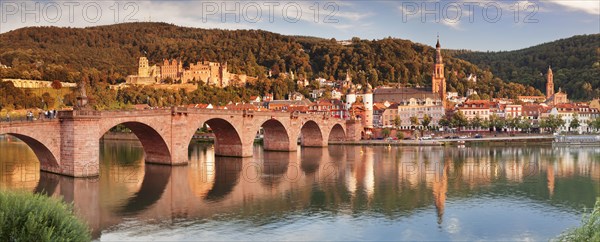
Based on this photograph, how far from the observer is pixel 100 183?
2538cm

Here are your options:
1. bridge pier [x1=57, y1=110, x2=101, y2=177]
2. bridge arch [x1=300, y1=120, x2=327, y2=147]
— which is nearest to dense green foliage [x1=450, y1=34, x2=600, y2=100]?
bridge arch [x1=300, y1=120, x2=327, y2=147]

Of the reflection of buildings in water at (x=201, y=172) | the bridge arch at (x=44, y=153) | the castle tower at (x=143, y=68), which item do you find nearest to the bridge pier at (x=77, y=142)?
the bridge arch at (x=44, y=153)

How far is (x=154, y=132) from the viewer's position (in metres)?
30.8

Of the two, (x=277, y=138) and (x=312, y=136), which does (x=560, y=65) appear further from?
(x=277, y=138)

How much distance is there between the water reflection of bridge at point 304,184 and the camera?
2108 centimetres

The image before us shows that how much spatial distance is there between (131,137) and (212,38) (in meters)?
76.5

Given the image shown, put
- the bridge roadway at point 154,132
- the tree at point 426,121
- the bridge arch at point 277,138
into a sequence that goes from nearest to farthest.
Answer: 1. the bridge roadway at point 154,132
2. the bridge arch at point 277,138
3. the tree at point 426,121

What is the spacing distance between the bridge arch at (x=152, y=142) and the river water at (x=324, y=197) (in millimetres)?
686

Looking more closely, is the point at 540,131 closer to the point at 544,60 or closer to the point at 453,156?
the point at 453,156

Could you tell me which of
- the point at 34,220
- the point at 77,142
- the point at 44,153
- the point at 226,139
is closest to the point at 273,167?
the point at 226,139

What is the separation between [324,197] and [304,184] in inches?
147

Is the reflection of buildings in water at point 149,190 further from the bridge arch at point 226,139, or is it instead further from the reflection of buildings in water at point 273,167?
the bridge arch at point 226,139

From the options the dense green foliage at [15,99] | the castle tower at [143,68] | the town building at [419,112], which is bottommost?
the town building at [419,112]

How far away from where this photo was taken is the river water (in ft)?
57.6
